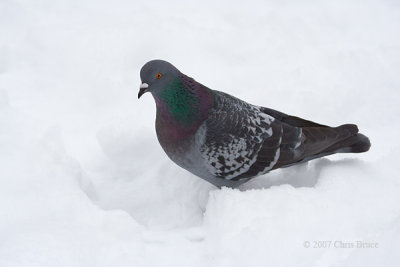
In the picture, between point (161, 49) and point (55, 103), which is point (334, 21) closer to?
point (161, 49)

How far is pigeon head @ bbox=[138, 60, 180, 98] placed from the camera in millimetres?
3766

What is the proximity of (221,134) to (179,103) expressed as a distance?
1.57 feet

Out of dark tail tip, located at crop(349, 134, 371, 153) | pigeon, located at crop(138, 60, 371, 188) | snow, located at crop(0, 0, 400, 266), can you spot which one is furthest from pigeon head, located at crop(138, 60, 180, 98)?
dark tail tip, located at crop(349, 134, 371, 153)

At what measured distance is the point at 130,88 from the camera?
18.2 ft

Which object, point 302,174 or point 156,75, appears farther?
point 302,174

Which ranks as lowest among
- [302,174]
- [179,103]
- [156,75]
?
[302,174]

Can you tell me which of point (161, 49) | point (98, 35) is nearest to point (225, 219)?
point (161, 49)

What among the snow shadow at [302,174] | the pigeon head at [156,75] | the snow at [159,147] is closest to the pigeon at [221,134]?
the pigeon head at [156,75]

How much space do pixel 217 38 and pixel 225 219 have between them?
3.75m

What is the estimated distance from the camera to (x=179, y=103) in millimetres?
3822

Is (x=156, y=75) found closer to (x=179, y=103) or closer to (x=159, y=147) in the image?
(x=179, y=103)

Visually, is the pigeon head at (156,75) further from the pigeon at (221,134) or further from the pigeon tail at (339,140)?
the pigeon tail at (339,140)

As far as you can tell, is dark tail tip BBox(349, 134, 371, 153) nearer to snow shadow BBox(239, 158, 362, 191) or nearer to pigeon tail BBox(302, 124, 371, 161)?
pigeon tail BBox(302, 124, 371, 161)

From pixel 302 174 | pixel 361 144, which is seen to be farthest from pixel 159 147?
pixel 361 144
